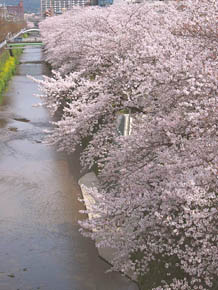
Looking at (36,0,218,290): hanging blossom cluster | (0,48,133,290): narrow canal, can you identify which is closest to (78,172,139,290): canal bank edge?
(0,48,133,290): narrow canal

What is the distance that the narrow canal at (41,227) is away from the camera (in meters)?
9.91

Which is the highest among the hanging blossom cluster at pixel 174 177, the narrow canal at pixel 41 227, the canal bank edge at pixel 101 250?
the hanging blossom cluster at pixel 174 177

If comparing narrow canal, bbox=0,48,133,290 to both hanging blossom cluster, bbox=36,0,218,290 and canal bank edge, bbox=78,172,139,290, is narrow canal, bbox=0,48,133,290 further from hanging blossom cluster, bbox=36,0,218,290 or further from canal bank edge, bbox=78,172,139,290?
hanging blossom cluster, bbox=36,0,218,290

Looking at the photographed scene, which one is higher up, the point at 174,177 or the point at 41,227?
the point at 174,177

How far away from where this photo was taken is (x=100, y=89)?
439 inches

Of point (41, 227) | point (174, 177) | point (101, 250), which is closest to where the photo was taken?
point (174, 177)

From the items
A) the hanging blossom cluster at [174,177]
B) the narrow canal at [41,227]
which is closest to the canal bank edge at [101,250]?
the narrow canal at [41,227]

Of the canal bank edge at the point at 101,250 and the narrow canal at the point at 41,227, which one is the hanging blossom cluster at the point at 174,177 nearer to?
the canal bank edge at the point at 101,250

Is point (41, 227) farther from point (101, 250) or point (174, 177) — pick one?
point (174, 177)

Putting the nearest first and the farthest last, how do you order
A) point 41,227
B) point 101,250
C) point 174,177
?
point 174,177 → point 101,250 → point 41,227

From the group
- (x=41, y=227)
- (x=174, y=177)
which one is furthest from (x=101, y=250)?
(x=174, y=177)

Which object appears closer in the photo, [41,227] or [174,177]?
[174,177]

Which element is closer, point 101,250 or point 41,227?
point 101,250

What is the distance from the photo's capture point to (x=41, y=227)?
12.3 meters
